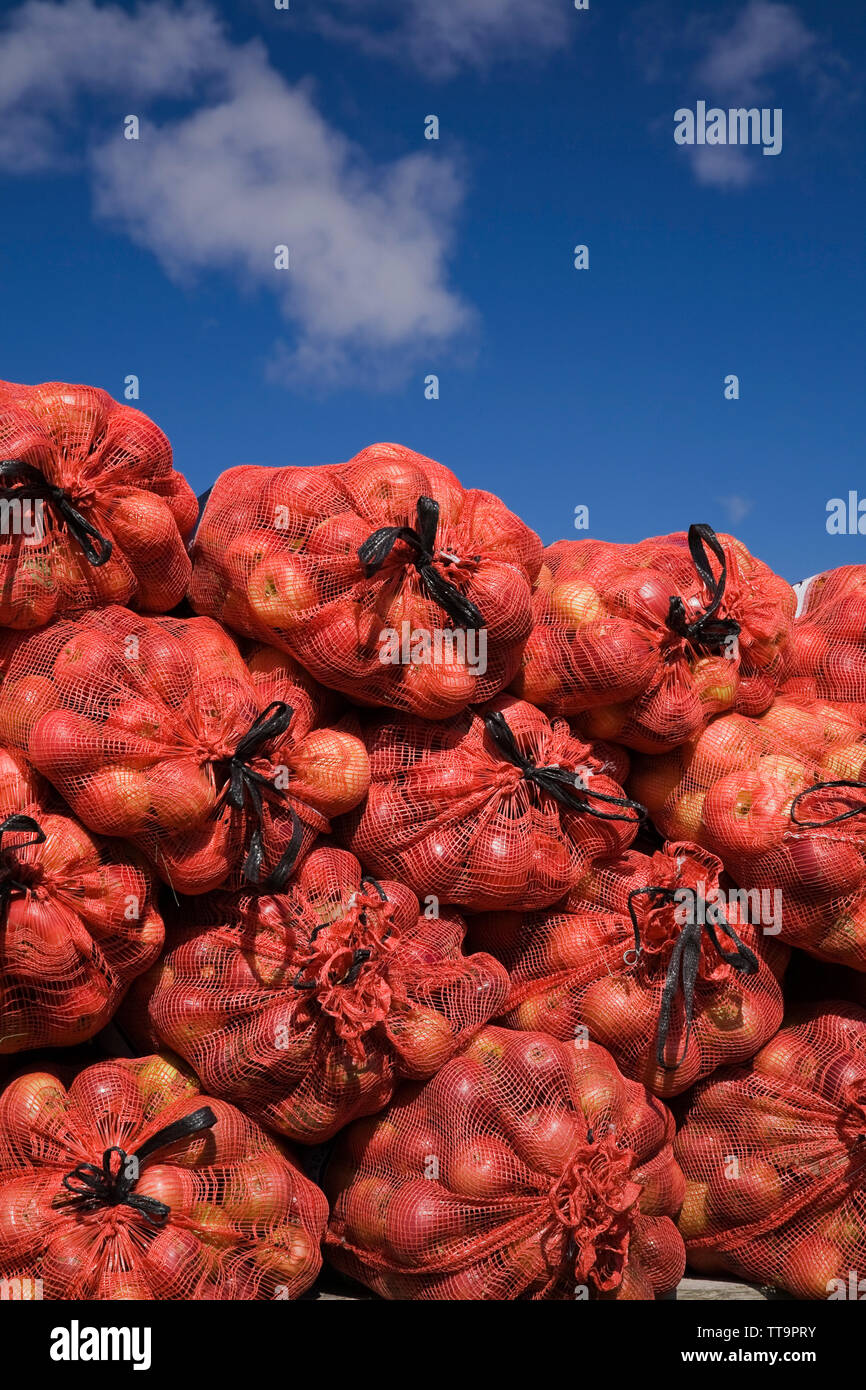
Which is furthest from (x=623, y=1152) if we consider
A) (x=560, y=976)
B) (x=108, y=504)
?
(x=108, y=504)

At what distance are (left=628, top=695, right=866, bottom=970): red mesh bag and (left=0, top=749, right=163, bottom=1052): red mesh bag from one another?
204 cm

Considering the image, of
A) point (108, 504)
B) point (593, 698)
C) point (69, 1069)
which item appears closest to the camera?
point (108, 504)

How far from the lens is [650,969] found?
3867 millimetres

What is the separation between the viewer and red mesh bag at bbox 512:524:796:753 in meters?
3.82

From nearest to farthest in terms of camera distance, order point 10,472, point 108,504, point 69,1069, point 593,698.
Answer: point 10,472 → point 108,504 → point 69,1069 → point 593,698

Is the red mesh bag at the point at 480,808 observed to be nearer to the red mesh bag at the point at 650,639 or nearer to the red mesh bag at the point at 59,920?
the red mesh bag at the point at 650,639

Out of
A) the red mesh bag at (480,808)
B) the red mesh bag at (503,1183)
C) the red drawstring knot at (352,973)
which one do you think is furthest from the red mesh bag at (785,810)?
the red drawstring knot at (352,973)

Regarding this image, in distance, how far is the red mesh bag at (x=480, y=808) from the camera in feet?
12.0

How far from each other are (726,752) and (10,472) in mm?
2753

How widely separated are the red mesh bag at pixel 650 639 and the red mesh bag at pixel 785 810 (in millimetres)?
174

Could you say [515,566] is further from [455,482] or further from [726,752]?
[726,752]

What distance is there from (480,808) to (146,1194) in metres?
1.61
